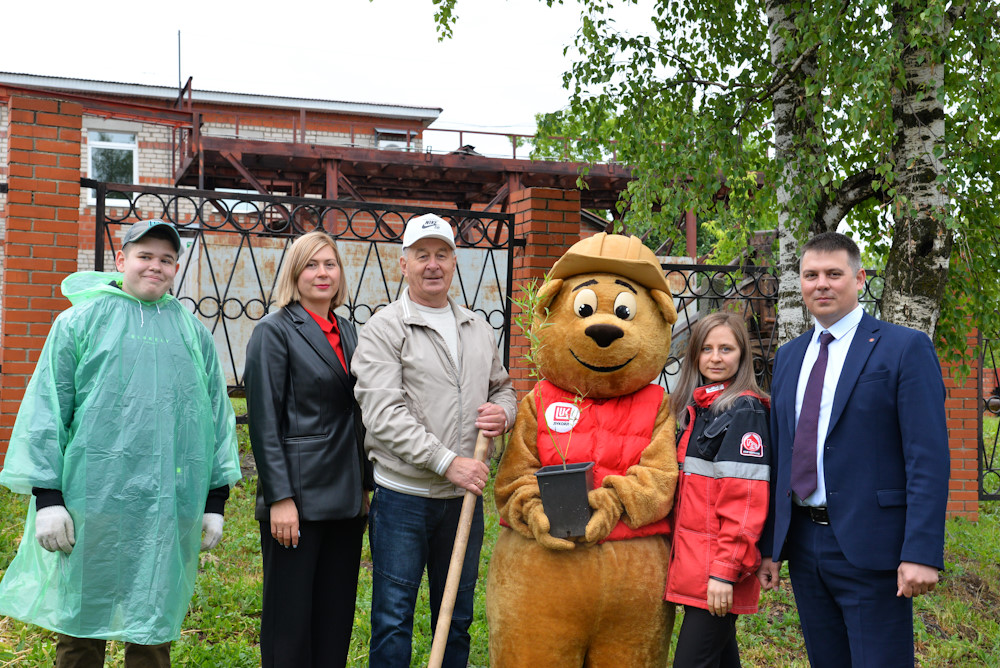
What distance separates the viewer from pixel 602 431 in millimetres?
3029

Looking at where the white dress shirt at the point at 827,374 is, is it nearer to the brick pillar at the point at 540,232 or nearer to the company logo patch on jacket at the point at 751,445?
the company logo patch on jacket at the point at 751,445

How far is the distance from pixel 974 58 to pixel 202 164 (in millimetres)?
11865

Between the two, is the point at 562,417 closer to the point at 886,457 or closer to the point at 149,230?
the point at 886,457

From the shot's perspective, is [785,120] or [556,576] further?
[785,120]

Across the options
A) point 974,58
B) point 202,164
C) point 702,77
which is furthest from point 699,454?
point 202,164

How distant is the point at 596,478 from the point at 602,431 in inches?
7.0

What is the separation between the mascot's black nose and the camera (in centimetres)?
297

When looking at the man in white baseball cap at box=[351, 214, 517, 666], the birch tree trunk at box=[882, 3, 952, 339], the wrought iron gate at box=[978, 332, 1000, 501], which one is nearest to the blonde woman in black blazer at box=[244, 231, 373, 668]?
the man in white baseball cap at box=[351, 214, 517, 666]

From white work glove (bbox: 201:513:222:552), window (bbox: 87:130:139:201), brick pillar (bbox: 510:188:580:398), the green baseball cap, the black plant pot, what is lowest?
white work glove (bbox: 201:513:222:552)

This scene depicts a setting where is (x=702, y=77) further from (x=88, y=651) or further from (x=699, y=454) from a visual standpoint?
(x=88, y=651)

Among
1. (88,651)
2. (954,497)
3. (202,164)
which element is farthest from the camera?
(202,164)

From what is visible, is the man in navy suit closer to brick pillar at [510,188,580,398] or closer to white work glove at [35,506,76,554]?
white work glove at [35,506,76,554]

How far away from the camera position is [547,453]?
3.04 meters

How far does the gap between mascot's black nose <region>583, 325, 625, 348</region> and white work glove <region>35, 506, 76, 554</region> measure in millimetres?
1904
